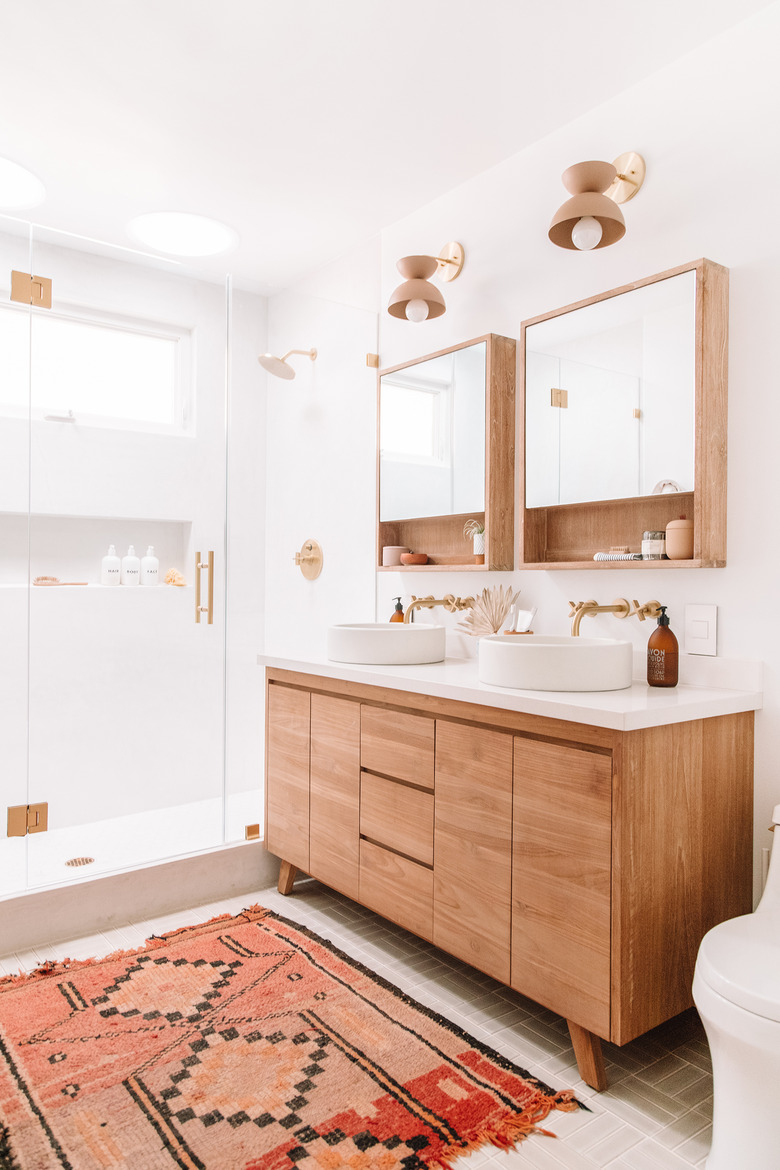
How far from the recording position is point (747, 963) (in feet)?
4.18

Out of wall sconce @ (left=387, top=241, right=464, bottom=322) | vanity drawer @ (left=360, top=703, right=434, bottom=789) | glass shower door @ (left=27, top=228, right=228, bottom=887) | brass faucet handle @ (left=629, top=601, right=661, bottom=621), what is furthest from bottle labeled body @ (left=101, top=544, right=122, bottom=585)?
brass faucet handle @ (left=629, top=601, right=661, bottom=621)

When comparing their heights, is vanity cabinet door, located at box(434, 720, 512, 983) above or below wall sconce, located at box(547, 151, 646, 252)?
below

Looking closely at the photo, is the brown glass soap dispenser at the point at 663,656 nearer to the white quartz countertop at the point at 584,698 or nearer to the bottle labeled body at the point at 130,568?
the white quartz countertop at the point at 584,698

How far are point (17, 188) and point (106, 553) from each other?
1.34m

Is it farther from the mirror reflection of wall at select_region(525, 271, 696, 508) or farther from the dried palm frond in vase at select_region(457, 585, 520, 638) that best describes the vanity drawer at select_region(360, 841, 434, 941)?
the mirror reflection of wall at select_region(525, 271, 696, 508)

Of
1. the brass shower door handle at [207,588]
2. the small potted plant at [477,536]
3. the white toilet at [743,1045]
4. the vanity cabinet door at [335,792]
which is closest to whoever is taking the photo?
the white toilet at [743,1045]

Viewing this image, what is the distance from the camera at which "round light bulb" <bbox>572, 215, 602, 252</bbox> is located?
1916 millimetres

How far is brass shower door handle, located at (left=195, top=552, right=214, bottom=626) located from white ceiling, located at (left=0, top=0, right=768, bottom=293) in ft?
3.45

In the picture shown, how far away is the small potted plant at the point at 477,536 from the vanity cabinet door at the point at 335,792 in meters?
0.64

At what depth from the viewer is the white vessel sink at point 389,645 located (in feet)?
7.32

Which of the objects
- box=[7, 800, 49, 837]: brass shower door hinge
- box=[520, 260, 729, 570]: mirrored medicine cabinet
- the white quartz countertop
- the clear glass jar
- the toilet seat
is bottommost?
box=[7, 800, 49, 837]: brass shower door hinge

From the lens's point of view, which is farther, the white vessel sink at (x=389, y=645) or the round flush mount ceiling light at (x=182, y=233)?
the round flush mount ceiling light at (x=182, y=233)

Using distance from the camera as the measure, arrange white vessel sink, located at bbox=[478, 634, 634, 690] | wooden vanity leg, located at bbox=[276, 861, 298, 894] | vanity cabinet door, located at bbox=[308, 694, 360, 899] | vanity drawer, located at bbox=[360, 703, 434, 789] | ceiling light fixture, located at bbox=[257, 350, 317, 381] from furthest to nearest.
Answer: ceiling light fixture, located at bbox=[257, 350, 317, 381] → wooden vanity leg, located at bbox=[276, 861, 298, 894] → vanity cabinet door, located at bbox=[308, 694, 360, 899] → vanity drawer, located at bbox=[360, 703, 434, 789] → white vessel sink, located at bbox=[478, 634, 634, 690]

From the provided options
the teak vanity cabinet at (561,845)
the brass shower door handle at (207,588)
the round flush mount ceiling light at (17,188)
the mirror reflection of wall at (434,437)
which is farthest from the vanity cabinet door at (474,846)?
the round flush mount ceiling light at (17,188)
